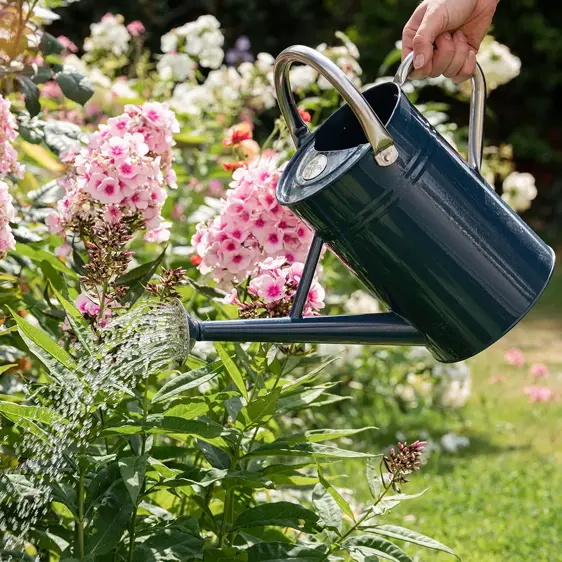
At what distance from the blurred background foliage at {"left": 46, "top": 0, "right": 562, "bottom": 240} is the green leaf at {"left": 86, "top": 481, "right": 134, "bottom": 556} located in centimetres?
687

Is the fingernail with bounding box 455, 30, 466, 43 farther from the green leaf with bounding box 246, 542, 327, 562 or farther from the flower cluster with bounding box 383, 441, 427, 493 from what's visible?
the green leaf with bounding box 246, 542, 327, 562

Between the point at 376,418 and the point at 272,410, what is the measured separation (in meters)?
2.55

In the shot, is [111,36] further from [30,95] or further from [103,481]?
[103,481]

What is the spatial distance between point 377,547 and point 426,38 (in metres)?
0.82

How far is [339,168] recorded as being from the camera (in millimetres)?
1458

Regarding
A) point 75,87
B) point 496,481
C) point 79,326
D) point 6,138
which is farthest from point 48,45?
point 496,481

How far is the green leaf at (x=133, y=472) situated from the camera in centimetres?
156

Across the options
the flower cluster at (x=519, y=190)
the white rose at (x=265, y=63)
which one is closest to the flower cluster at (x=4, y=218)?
the white rose at (x=265, y=63)

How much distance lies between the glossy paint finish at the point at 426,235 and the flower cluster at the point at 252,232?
32 centimetres

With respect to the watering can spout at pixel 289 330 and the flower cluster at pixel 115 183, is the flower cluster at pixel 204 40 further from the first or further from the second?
the watering can spout at pixel 289 330

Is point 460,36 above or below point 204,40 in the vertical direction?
above

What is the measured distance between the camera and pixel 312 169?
154 centimetres

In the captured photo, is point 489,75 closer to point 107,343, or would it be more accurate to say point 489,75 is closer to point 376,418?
point 376,418

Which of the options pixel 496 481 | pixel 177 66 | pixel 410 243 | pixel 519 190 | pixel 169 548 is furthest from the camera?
pixel 519 190
